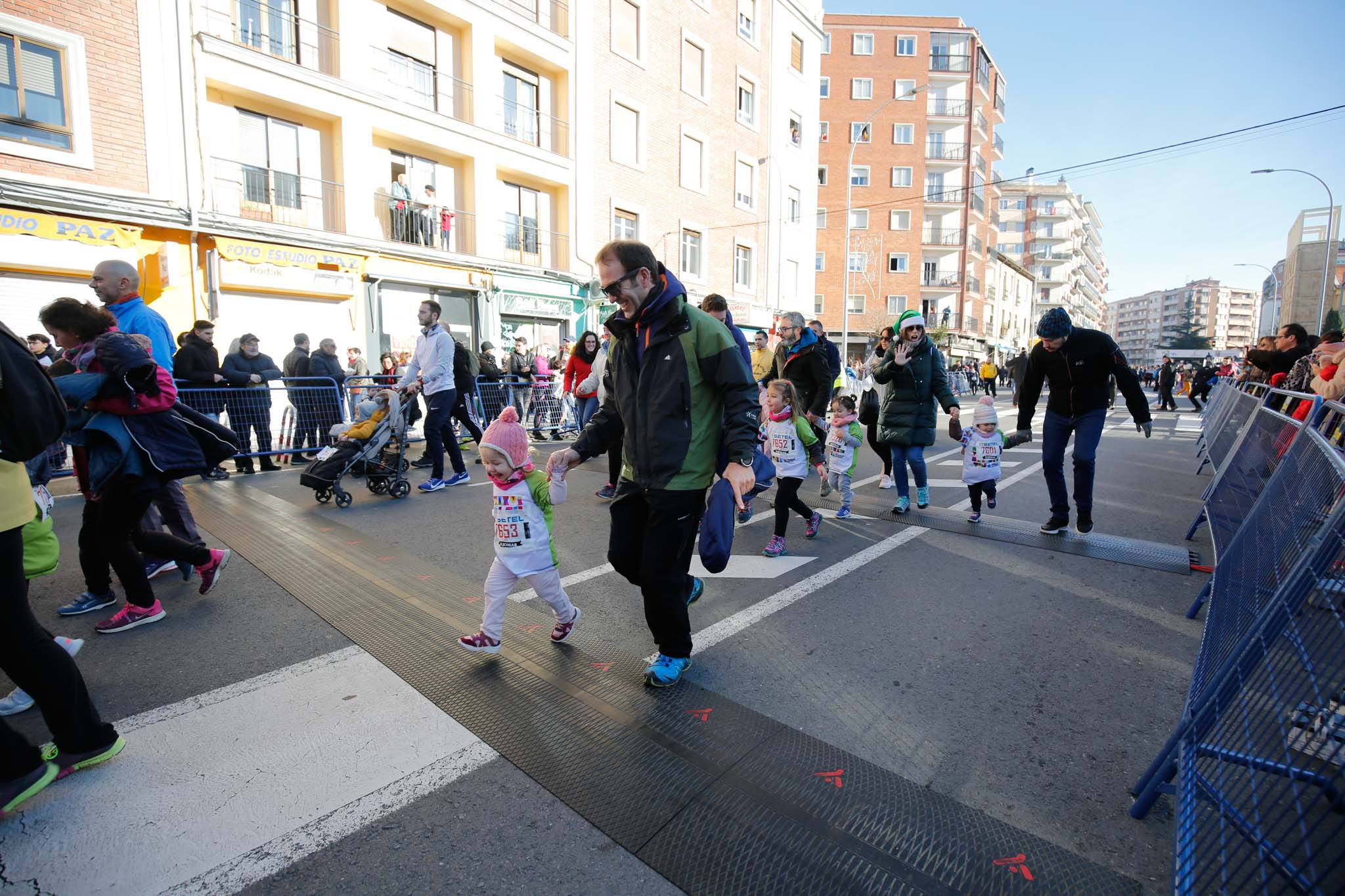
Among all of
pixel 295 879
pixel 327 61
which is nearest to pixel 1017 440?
pixel 295 879

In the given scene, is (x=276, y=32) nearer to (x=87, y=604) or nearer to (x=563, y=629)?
(x=87, y=604)

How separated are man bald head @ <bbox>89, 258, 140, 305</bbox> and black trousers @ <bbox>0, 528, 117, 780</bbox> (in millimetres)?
2711

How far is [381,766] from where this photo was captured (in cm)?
253

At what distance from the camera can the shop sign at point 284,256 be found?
14.3 metres

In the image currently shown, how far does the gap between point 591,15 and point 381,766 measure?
24.4 meters

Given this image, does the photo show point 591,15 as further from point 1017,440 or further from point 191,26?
point 1017,440

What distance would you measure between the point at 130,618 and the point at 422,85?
1872cm

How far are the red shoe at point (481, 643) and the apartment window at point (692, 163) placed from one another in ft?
Answer: 81.7

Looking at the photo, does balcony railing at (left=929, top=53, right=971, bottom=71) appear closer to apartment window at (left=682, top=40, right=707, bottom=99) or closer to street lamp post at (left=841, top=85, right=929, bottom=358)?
street lamp post at (left=841, top=85, right=929, bottom=358)

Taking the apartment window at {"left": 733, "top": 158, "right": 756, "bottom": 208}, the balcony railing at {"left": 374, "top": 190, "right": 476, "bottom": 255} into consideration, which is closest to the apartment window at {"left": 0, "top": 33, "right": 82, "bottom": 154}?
the balcony railing at {"left": 374, "top": 190, "right": 476, "bottom": 255}

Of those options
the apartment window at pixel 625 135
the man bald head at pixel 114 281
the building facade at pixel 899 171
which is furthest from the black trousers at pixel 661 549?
the building facade at pixel 899 171

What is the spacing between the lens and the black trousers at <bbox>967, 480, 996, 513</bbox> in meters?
6.34

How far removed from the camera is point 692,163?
26.3 metres

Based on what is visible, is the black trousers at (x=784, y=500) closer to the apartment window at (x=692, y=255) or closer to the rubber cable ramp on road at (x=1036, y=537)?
the rubber cable ramp on road at (x=1036, y=537)
